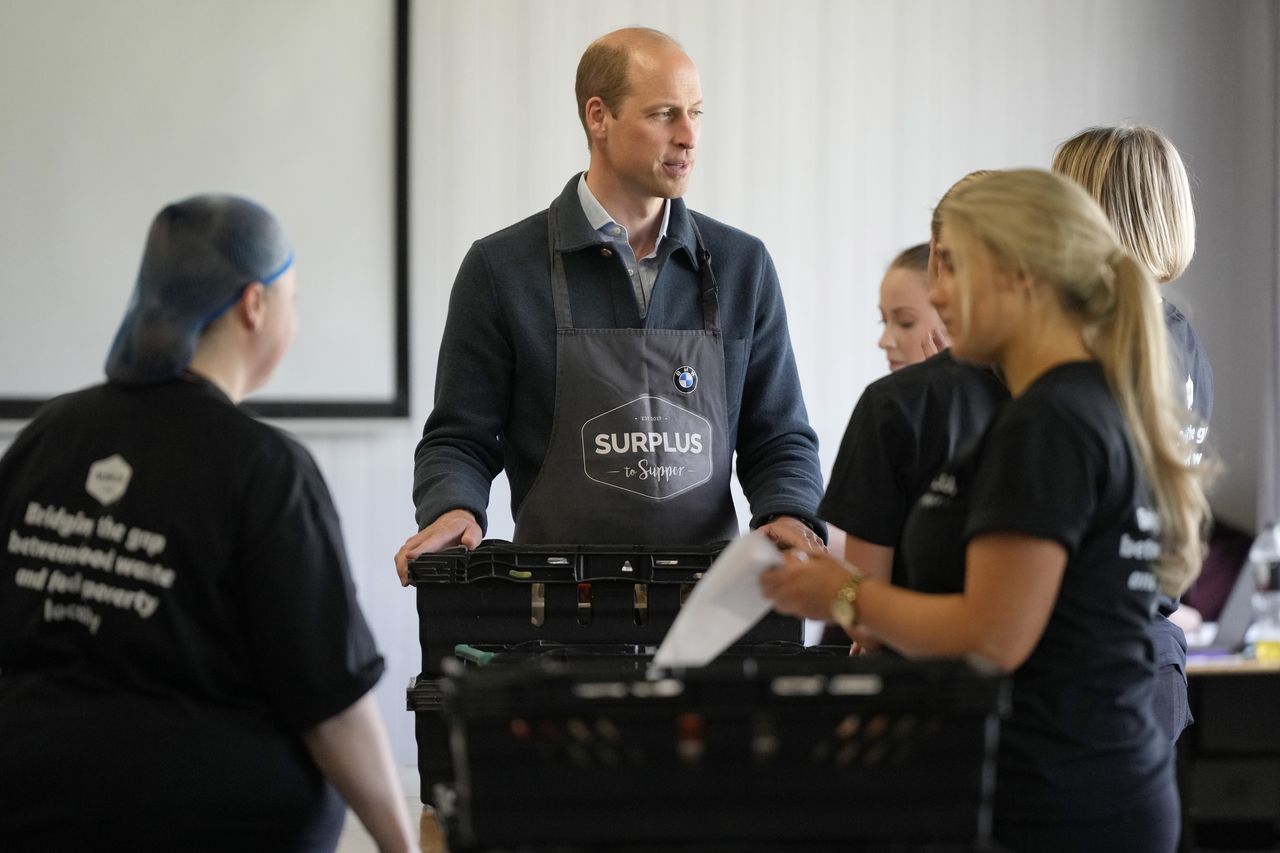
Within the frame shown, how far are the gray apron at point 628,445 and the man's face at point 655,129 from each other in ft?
0.72

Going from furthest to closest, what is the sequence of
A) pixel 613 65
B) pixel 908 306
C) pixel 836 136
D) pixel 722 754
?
pixel 836 136
pixel 908 306
pixel 613 65
pixel 722 754

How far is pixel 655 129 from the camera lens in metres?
2.44

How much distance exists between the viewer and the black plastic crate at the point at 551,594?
1.84 meters

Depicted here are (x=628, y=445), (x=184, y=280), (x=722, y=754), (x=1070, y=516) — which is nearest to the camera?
(x=722, y=754)

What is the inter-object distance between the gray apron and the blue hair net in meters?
0.85

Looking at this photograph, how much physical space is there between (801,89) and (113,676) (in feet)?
10.7

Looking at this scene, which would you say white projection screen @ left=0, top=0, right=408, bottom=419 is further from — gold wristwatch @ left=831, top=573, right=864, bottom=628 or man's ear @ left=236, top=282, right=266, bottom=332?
gold wristwatch @ left=831, top=573, right=864, bottom=628

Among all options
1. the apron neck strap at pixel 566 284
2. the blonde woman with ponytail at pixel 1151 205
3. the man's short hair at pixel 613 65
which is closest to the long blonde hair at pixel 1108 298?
the blonde woman with ponytail at pixel 1151 205

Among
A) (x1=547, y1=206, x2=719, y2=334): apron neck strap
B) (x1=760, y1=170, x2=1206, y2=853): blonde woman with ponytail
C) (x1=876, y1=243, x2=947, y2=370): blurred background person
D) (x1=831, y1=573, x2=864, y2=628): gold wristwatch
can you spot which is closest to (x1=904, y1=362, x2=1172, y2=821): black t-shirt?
(x1=760, y1=170, x2=1206, y2=853): blonde woman with ponytail

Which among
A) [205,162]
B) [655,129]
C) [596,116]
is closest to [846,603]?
[655,129]

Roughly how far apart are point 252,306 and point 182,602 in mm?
327

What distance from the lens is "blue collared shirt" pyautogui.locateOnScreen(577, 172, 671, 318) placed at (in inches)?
95.6

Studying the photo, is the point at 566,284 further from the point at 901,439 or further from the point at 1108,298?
the point at 1108,298

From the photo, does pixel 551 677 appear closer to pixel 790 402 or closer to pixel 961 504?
pixel 961 504
